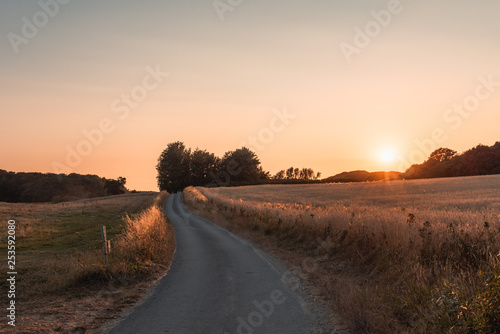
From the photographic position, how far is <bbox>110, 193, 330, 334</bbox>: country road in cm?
783

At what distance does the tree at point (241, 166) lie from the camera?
135 meters

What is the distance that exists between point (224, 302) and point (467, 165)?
293 feet

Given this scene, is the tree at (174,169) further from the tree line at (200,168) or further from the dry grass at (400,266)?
the dry grass at (400,266)

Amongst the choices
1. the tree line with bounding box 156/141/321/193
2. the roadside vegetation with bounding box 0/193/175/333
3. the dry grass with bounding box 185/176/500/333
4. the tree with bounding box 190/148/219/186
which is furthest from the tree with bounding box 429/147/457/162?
the roadside vegetation with bounding box 0/193/175/333

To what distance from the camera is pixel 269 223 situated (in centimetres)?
2341

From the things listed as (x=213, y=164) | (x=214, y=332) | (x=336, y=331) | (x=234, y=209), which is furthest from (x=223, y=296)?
(x=213, y=164)

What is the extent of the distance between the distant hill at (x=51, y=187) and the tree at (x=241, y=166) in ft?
126

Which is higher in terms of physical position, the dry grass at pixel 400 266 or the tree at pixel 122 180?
the tree at pixel 122 180

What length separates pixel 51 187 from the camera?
10819 cm

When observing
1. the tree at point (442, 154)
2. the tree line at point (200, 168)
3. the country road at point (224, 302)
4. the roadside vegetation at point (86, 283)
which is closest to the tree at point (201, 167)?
the tree line at point (200, 168)

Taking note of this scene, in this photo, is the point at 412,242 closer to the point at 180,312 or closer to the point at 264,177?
the point at 180,312

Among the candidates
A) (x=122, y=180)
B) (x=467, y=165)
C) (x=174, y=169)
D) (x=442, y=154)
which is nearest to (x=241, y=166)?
(x=174, y=169)

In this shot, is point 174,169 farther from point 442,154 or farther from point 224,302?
point 224,302

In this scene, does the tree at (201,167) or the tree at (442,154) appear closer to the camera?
the tree at (442,154)
